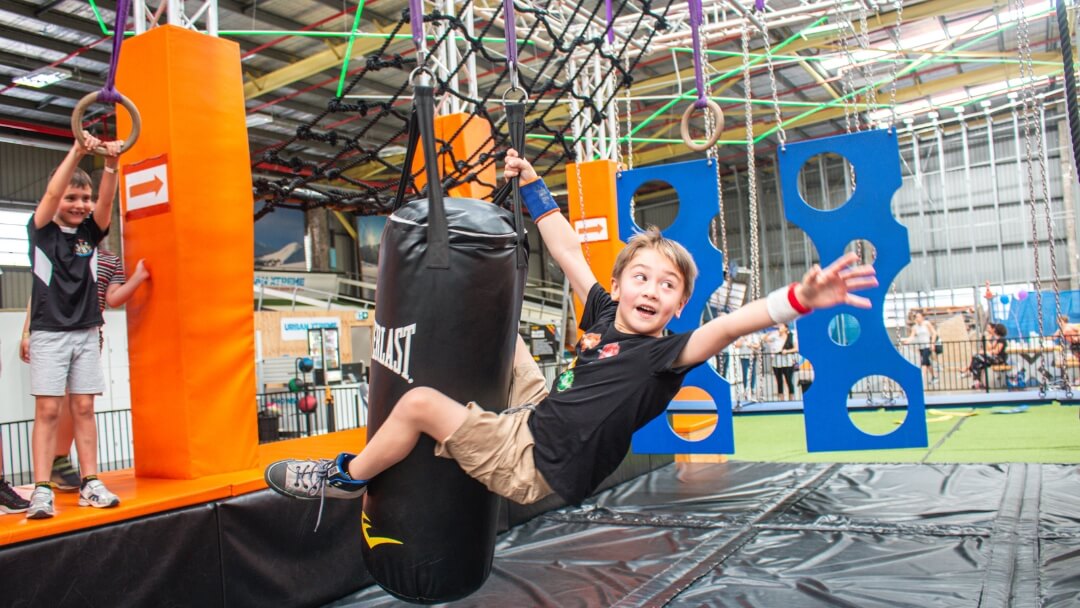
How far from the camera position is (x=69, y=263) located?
276 cm

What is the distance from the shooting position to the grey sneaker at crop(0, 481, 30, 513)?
8.50 ft

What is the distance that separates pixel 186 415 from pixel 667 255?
2.10 metres

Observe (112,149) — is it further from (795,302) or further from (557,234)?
(795,302)

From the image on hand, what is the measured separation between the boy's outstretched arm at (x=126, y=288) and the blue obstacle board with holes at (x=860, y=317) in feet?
9.41

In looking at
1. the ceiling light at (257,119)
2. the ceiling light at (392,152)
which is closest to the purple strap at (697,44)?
the ceiling light at (257,119)

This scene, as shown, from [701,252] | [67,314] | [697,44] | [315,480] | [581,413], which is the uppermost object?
[697,44]

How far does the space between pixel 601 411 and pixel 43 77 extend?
35.0ft

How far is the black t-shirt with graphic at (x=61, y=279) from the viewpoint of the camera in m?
2.72

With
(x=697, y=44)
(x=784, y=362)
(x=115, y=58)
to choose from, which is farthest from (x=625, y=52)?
(x=784, y=362)

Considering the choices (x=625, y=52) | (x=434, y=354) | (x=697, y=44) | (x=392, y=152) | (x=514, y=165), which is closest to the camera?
(x=434, y=354)

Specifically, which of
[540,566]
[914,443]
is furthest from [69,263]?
[914,443]

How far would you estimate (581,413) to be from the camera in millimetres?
2016

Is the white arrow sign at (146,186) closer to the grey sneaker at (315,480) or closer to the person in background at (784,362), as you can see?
the grey sneaker at (315,480)

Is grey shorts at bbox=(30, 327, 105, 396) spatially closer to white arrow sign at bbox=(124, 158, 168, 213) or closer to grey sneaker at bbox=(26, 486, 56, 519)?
grey sneaker at bbox=(26, 486, 56, 519)
